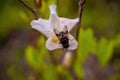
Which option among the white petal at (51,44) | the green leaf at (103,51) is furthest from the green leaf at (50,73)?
the white petal at (51,44)

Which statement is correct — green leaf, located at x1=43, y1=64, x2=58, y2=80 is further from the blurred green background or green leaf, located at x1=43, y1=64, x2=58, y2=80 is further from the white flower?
the white flower

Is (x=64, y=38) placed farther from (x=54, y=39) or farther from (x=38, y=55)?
(x=38, y=55)

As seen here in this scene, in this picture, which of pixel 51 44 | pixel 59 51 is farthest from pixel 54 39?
pixel 59 51

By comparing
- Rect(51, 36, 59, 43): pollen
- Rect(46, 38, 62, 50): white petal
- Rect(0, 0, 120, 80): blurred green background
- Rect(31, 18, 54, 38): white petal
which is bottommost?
Rect(0, 0, 120, 80): blurred green background

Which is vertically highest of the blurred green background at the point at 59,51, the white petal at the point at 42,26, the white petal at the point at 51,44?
the white petal at the point at 42,26

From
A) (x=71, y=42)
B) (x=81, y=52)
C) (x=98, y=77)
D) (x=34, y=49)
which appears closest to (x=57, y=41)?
(x=71, y=42)

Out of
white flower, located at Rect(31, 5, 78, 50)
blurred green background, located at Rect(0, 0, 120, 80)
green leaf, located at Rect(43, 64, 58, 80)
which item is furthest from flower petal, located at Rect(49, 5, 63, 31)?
green leaf, located at Rect(43, 64, 58, 80)

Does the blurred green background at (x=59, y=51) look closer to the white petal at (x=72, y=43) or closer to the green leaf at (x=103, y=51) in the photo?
the green leaf at (x=103, y=51)
